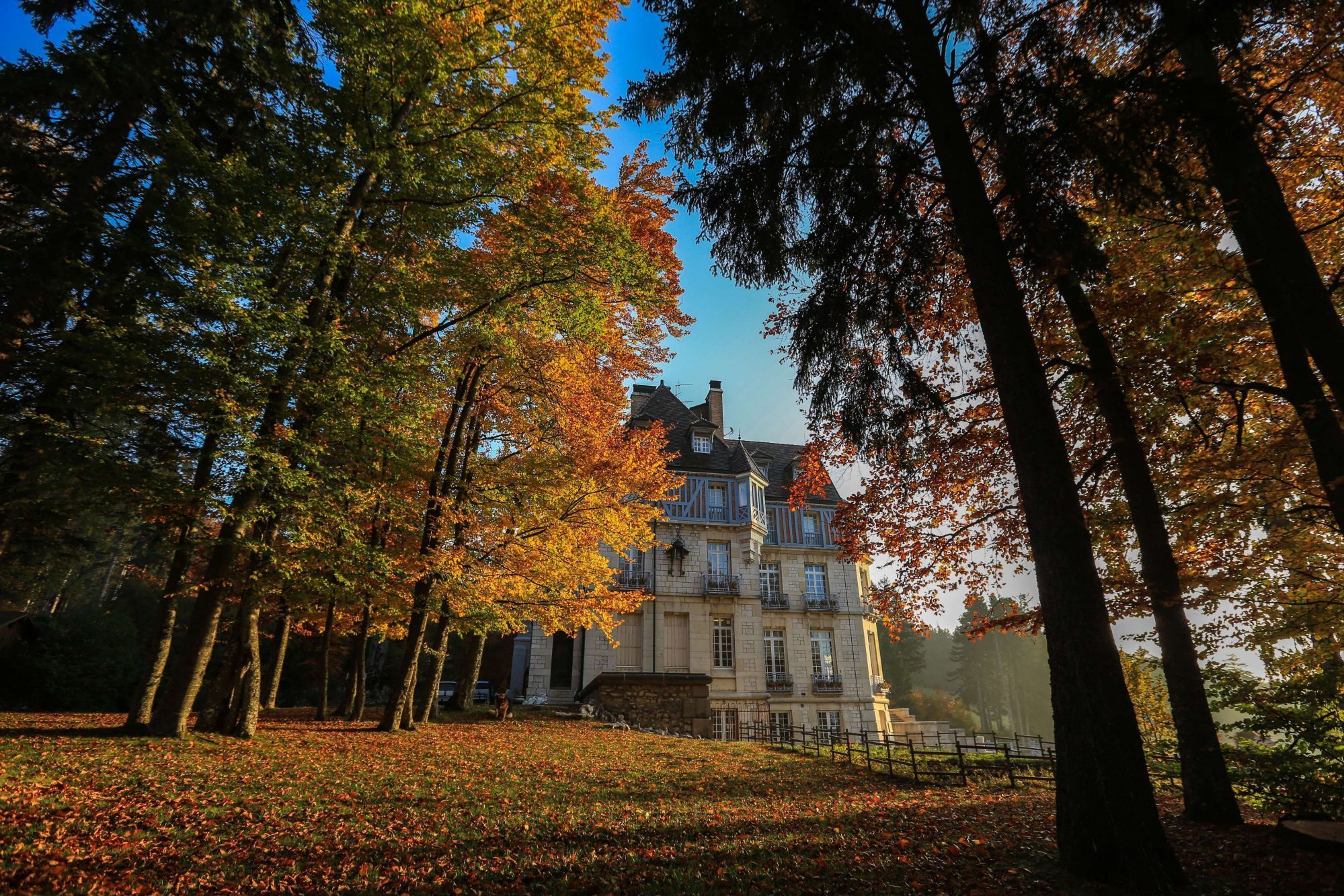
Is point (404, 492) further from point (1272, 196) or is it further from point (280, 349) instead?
point (1272, 196)

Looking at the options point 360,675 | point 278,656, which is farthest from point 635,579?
point 278,656

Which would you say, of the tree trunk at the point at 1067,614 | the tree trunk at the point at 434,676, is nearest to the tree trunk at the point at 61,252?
the tree trunk at the point at 434,676

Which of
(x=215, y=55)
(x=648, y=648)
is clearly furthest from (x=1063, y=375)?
(x=648, y=648)

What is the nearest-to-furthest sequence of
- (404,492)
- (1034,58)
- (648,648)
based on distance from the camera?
(1034,58), (404,492), (648,648)

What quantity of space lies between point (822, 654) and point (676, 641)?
7.72m

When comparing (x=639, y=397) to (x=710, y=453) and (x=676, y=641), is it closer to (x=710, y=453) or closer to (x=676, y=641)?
(x=710, y=453)

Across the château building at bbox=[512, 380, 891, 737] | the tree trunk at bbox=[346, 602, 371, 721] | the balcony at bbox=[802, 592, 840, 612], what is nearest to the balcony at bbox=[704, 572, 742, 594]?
the château building at bbox=[512, 380, 891, 737]

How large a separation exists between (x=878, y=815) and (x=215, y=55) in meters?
17.0

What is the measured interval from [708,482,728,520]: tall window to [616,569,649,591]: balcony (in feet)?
13.8

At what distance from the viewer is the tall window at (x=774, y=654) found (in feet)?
90.5

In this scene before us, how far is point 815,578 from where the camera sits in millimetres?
29609

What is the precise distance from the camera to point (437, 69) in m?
9.08

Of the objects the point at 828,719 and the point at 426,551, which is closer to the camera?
the point at 426,551

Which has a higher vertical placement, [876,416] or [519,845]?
[876,416]
